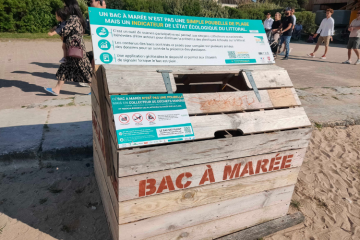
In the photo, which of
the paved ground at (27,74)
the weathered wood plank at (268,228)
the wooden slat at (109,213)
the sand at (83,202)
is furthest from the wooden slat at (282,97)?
the paved ground at (27,74)

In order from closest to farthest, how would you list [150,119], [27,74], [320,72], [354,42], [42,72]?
[150,119] < [27,74] < [42,72] < [320,72] < [354,42]

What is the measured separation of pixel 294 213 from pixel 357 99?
14.3 ft

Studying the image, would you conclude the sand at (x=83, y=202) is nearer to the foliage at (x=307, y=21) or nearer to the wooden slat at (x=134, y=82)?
the wooden slat at (x=134, y=82)

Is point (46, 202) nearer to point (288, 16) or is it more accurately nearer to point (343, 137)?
point (343, 137)

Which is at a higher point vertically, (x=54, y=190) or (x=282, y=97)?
(x=282, y=97)

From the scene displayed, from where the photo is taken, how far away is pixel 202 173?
186cm

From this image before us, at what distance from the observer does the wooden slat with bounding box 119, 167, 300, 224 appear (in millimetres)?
1748

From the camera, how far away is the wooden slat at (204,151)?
1.62 meters

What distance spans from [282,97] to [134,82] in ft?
3.99

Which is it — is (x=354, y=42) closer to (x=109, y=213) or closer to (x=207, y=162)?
(x=207, y=162)

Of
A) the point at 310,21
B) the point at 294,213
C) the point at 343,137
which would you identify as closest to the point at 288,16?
the point at 343,137

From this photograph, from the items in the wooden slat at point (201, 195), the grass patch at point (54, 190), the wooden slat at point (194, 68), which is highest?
the wooden slat at point (194, 68)

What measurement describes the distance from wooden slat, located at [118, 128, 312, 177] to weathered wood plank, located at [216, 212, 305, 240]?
74 cm

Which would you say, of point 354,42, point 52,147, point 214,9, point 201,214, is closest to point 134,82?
point 201,214
